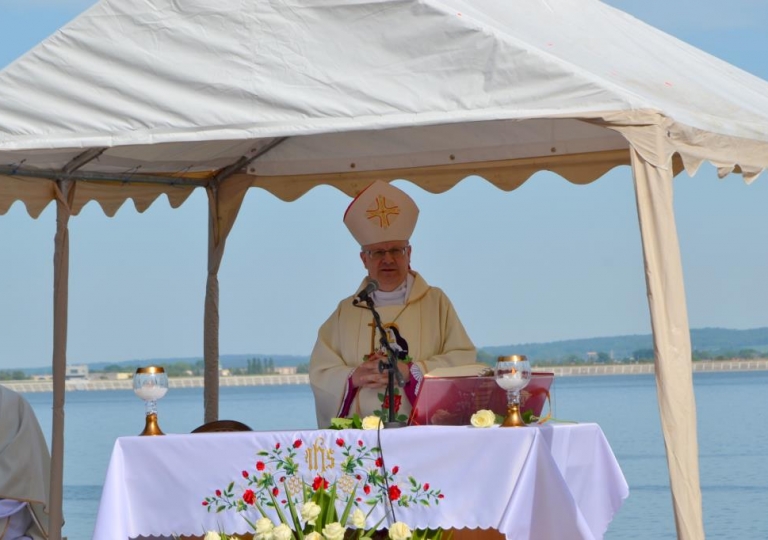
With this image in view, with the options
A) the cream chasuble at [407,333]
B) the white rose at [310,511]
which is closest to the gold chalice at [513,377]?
the white rose at [310,511]

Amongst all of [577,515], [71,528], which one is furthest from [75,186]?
[71,528]

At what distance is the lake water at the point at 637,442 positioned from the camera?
1702 centimetres

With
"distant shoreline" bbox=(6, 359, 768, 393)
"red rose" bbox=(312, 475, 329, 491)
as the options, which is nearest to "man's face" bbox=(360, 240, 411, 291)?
"red rose" bbox=(312, 475, 329, 491)

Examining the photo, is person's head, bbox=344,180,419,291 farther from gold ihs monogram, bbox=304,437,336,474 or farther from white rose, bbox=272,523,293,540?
white rose, bbox=272,523,293,540

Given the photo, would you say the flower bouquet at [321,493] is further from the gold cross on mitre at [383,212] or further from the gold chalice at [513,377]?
the gold cross on mitre at [383,212]

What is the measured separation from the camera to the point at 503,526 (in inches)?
201

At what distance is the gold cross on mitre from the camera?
6.71 m

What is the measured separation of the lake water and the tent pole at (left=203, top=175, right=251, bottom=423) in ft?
8.14

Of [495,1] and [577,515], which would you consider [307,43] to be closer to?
[495,1]

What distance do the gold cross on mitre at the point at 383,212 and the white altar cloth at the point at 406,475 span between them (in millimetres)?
1490

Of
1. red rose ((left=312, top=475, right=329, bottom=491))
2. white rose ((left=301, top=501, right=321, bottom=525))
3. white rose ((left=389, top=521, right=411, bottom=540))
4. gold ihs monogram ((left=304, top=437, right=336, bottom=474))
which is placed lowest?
white rose ((left=389, top=521, right=411, bottom=540))

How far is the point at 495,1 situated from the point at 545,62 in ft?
3.18

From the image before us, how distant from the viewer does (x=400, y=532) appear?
5.16 meters

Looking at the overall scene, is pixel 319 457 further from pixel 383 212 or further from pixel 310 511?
pixel 383 212
